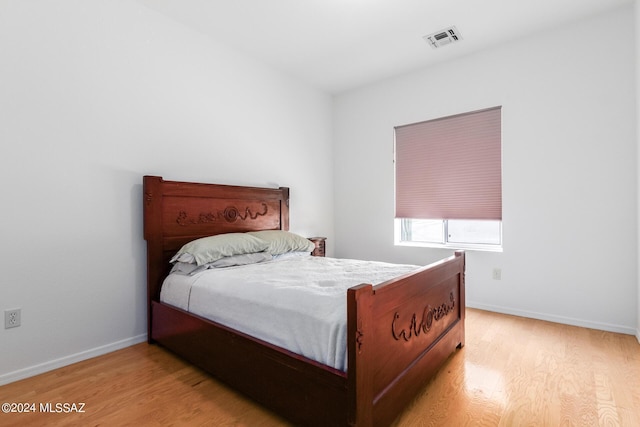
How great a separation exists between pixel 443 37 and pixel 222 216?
2.65 meters

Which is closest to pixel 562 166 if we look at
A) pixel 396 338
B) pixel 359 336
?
pixel 396 338

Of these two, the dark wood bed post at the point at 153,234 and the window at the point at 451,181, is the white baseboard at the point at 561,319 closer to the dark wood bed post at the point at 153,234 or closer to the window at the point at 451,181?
the window at the point at 451,181

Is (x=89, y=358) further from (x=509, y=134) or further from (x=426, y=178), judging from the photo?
(x=509, y=134)

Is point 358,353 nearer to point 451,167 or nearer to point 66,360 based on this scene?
point 66,360

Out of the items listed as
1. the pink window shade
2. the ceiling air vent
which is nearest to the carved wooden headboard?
the pink window shade

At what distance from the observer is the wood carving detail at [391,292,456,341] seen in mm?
1532

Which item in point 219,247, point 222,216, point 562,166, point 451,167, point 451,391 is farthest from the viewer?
point 451,167

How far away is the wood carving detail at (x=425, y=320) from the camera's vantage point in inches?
60.3

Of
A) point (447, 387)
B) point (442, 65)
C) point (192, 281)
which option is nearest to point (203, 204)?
point (192, 281)

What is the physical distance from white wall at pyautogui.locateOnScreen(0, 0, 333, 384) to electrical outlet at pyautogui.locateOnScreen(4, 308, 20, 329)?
3 centimetres

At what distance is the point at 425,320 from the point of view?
183 cm

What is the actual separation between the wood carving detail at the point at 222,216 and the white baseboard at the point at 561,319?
2412 mm

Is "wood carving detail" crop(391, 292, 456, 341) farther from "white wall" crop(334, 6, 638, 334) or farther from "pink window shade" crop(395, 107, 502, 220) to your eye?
"pink window shade" crop(395, 107, 502, 220)

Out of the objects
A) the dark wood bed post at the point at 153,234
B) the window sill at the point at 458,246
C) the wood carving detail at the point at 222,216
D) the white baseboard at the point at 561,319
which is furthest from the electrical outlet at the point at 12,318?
the white baseboard at the point at 561,319
